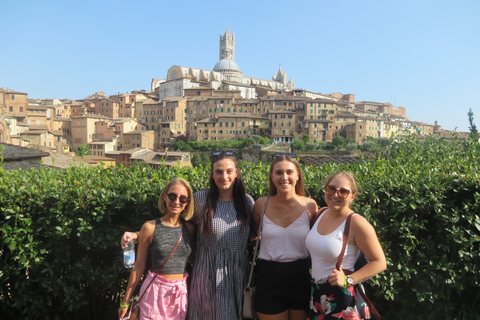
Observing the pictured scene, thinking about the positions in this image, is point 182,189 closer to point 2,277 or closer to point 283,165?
point 283,165

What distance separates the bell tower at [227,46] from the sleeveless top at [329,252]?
113496 millimetres

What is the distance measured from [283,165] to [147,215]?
61.1 inches

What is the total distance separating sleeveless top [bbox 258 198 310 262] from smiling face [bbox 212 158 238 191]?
19.2 inches

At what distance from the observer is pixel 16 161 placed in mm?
12570

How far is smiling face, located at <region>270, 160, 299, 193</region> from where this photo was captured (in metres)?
2.98

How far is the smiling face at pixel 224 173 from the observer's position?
305cm

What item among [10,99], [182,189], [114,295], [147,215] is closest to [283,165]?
[182,189]

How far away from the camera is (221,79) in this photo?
320ft

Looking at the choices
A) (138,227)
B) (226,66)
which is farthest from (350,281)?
(226,66)

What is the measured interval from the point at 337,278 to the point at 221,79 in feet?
321

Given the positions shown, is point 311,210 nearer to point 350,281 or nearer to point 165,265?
point 350,281

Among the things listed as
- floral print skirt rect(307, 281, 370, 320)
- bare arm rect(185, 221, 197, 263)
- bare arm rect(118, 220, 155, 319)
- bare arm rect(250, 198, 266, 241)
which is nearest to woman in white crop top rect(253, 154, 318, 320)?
bare arm rect(250, 198, 266, 241)

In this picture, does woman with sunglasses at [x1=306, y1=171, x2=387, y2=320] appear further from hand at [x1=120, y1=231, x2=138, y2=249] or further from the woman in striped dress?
hand at [x1=120, y1=231, x2=138, y2=249]

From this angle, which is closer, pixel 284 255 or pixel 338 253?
pixel 338 253
